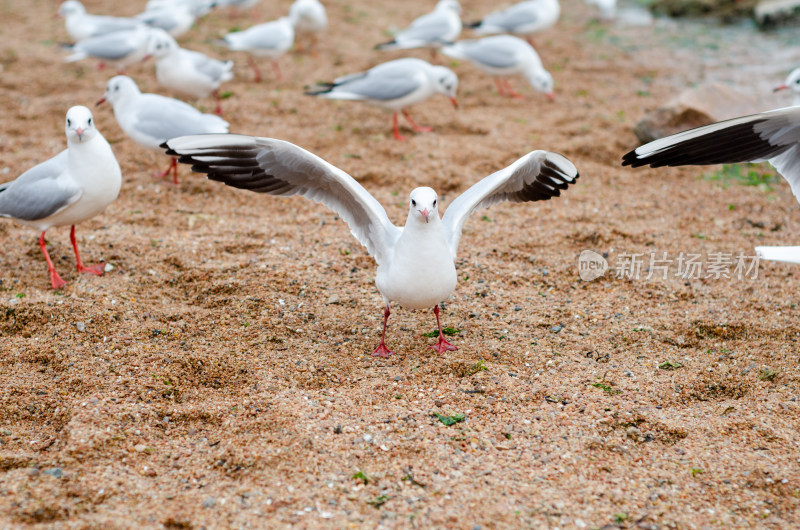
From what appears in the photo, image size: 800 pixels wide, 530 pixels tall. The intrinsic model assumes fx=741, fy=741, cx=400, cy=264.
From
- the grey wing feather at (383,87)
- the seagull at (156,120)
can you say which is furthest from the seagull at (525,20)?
the seagull at (156,120)

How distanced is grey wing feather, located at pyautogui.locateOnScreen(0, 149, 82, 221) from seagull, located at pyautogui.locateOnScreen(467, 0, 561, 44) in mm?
6761

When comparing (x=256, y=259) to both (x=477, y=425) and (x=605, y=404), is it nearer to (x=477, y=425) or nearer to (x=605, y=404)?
(x=477, y=425)

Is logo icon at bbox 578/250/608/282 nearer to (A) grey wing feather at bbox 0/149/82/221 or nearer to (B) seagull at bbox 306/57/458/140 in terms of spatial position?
(B) seagull at bbox 306/57/458/140

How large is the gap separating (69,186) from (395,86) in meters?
3.35

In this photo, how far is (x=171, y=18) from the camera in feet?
30.6

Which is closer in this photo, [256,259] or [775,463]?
[775,463]

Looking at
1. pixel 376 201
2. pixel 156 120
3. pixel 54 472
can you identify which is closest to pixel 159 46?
pixel 156 120

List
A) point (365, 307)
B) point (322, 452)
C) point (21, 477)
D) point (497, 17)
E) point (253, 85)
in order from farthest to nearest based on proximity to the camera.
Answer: point (497, 17)
point (253, 85)
point (365, 307)
point (322, 452)
point (21, 477)

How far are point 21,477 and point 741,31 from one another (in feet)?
34.4

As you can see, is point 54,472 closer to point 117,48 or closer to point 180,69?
point 180,69

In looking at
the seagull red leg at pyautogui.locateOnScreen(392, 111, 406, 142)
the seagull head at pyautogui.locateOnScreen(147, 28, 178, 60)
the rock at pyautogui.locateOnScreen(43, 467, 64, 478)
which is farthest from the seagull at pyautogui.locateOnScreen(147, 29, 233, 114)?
the rock at pyautogui.locateOnScreen(43, 467, 64, 478)

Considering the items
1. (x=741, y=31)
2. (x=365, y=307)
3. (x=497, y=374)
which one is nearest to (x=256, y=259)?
(x=365, y=307)

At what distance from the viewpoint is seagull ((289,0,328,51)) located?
9438mm

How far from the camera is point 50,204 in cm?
438
